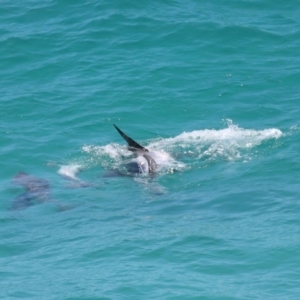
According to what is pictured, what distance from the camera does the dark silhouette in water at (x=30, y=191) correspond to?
692 inches

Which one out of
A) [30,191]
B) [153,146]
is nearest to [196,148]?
[153,146]

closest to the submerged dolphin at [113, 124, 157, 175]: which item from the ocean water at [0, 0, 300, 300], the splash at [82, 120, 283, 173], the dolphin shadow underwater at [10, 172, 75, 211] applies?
the splash at [82, 120, 283, 173]

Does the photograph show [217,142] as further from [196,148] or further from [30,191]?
[30,191]

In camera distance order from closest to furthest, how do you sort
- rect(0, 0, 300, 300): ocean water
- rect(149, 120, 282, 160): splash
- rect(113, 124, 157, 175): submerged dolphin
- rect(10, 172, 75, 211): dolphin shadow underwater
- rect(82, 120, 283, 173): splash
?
rect(0, 0, 300, 300): ocean water, rect(10, 172, 75, 211): dolphin shadow underwater, rect(113, 124, 157, 175): submerged dolphin, rect(82, 120, 283, 173): splash, rect(149, 120, 282, 160): splash

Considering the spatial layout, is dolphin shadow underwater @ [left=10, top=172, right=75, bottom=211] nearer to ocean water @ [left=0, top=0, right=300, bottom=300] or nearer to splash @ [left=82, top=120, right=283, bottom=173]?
ocean water @ [left=0, top=0, right=300, bottom=300]

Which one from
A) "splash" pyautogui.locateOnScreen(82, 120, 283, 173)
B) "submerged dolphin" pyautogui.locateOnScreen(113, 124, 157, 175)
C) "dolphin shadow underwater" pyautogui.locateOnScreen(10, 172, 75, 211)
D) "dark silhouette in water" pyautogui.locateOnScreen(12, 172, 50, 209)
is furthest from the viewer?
"splash" pyautogui.locateOnScreen(82, 120, 283, 173)

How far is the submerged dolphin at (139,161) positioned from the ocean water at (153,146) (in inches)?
14.6

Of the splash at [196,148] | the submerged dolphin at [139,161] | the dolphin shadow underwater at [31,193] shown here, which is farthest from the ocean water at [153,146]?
the submerged dolphin at [139,161]

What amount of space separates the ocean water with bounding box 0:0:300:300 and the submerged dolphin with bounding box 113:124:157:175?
371mm

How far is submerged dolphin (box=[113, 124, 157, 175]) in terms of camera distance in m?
19.1

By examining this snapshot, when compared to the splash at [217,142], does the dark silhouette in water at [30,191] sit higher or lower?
lower

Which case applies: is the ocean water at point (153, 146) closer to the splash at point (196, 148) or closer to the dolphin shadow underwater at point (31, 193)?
the splash at point (196, 148)

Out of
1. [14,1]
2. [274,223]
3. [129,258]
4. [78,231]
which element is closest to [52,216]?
[78,231]

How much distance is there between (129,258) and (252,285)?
2568 mm
